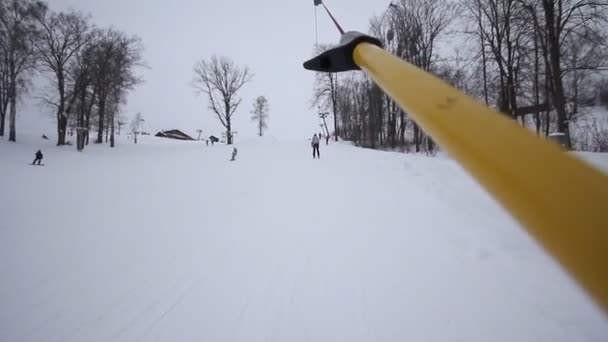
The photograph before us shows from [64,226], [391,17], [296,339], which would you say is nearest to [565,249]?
[296,339]

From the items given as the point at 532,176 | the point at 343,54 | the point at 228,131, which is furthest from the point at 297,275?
the point at 228,131

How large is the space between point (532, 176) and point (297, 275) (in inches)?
108

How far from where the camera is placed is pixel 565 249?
538 mm

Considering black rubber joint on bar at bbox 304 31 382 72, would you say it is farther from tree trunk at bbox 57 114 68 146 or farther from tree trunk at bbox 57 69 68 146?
tree trunk at bbox 57 114 68 146

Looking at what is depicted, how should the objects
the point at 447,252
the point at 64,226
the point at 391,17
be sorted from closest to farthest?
1. the point at 447,252
2. the point at 64,226
3. the point at 391,17

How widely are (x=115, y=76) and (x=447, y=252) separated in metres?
33.7

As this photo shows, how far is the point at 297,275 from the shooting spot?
2881 millimetres

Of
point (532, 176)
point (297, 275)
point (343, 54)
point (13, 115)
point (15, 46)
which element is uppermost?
Answer: point (15, 46)

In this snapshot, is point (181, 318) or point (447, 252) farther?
point (447, 252)

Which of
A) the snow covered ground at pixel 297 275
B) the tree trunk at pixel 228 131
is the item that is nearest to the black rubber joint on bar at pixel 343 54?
the snow covered ground at pixel 297 275

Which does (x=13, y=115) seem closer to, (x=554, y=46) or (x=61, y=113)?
(x=61, y=113)

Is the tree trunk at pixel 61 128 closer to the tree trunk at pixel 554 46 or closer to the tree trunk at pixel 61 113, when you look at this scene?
the tree trunk at pixel 61 113

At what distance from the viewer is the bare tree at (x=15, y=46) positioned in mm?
20234

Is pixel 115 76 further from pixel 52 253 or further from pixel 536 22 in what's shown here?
pixel 536 22
